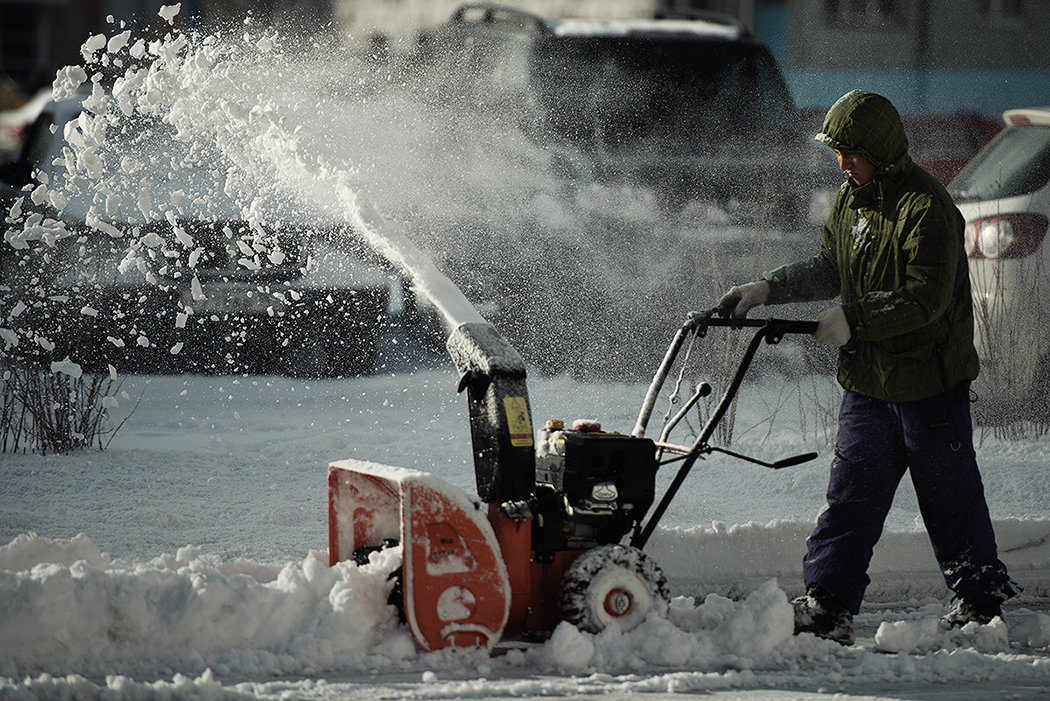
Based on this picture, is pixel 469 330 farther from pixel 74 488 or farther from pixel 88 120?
pixel 74 488

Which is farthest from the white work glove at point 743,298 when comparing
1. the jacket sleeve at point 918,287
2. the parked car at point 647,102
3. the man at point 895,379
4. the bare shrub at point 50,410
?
the parked car at point 647,102

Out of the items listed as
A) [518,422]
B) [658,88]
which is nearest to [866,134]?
[518,422]

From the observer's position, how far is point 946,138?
25.9 ft

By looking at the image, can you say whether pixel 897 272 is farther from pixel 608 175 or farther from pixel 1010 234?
pixel 608 175

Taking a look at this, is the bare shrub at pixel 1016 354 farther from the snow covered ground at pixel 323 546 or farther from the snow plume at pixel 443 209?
the snow plume at pixel 443 209

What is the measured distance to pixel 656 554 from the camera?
13.7 ft

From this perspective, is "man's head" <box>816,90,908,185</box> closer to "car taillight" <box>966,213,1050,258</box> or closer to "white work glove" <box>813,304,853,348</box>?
"white work glove" <box>813,304,853,348</box>

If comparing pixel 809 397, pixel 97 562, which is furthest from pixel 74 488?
pixel 809 397

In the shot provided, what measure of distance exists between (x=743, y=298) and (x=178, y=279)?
3543 mm

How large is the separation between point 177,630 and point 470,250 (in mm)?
4081

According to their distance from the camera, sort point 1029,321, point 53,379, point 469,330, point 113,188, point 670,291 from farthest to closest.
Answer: point 670,291
point 1029,321
point 53,379
point 113,188
point 469,330

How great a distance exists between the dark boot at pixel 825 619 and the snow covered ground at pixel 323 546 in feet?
0.21

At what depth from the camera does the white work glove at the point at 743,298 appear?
3.71 meters

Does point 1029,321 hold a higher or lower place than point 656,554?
higher
